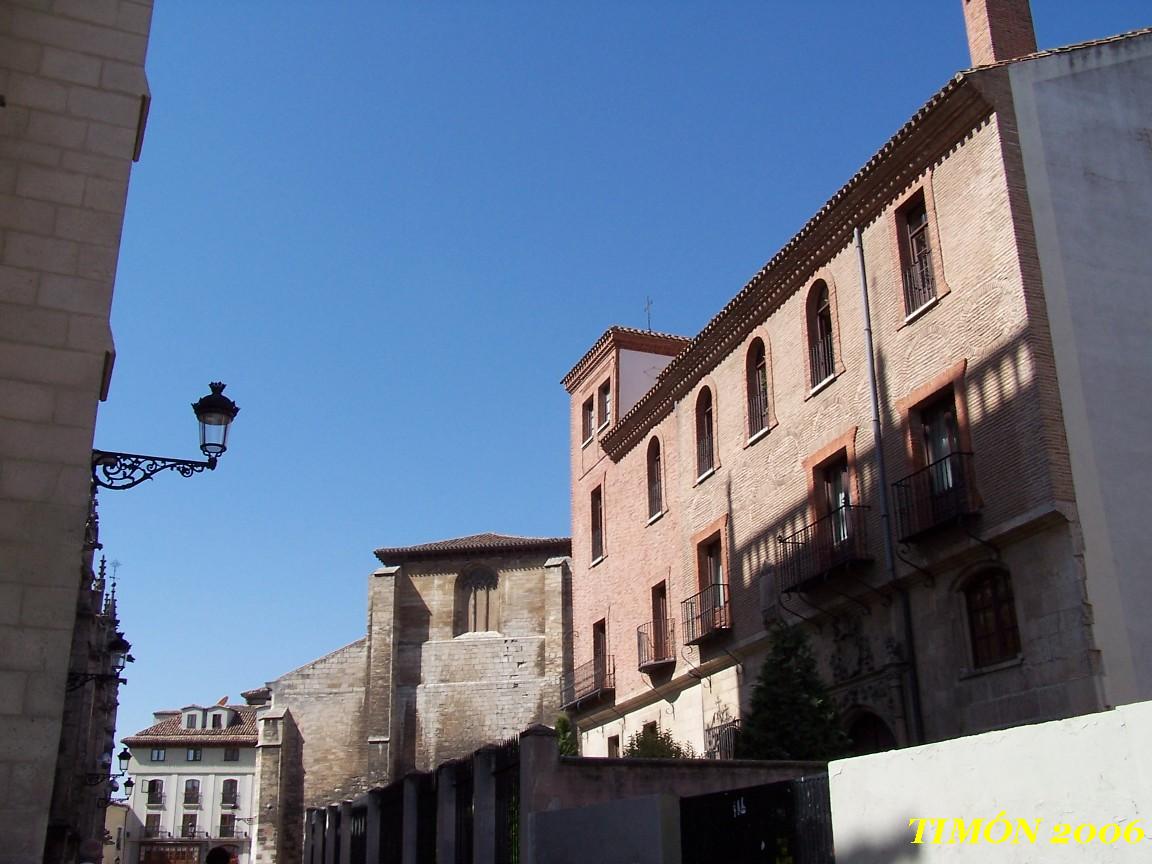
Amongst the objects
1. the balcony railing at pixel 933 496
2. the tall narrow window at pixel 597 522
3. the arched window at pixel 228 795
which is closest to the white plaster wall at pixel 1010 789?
the balcony railing at pixel 933 496

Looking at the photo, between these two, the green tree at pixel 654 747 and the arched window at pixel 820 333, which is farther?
the arched window at pixel 820 333

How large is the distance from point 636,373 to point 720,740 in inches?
425

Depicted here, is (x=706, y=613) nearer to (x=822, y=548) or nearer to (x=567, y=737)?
(x=822, y=548)

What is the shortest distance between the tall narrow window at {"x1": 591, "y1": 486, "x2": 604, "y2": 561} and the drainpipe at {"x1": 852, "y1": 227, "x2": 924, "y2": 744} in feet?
39.1

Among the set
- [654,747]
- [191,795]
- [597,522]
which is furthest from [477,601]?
[191,795]

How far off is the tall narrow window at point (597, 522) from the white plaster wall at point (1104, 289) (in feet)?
50.0

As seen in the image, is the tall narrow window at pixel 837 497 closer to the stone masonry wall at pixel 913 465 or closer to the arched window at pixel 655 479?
the stone masonry wall at pixel 913 465

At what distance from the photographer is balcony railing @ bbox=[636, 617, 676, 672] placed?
24.3 m

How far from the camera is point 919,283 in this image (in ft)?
58.1

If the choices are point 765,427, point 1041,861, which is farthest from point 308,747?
point 1041,861

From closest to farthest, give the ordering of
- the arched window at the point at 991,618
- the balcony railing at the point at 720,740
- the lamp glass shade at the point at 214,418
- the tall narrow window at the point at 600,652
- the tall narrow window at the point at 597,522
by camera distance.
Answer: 1. the lamp glass shade at the point at 214,418
2. the arched window at the point at 991,618
3. the balcony railing at the point at 720,740
4. the tall narrow window at the point at 600,652
5. the tall narrow window at the point at 597,522

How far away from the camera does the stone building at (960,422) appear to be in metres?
14.7

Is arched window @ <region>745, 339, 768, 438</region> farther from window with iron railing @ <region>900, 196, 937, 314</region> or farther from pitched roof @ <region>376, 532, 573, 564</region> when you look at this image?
pitched roof @ <region>376, 532, 573, 564</region>

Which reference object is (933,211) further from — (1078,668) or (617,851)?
(617,851)
